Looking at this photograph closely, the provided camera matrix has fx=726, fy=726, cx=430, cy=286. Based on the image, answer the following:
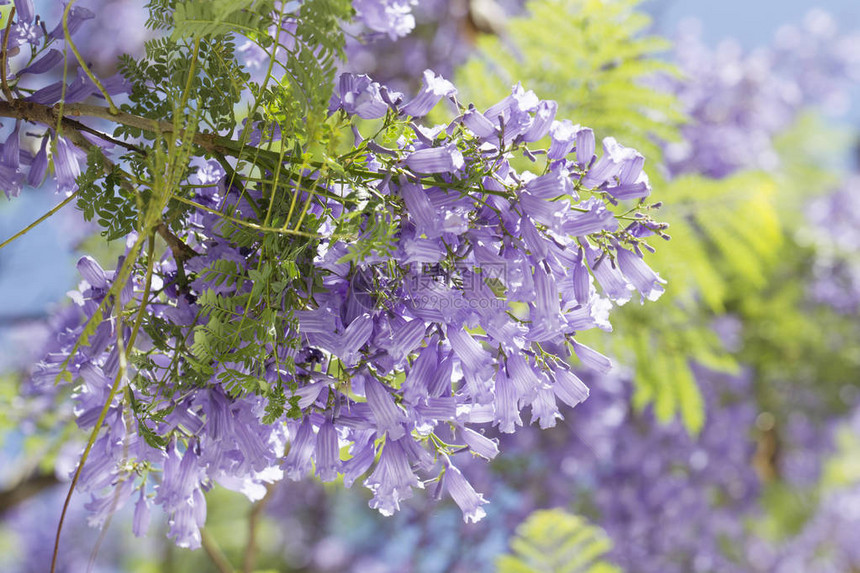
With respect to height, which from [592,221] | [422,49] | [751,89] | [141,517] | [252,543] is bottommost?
[252,543]

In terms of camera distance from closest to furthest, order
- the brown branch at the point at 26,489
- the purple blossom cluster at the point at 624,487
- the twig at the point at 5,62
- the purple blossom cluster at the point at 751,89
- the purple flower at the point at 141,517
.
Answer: the twig at the point at 5,62, the purple flower at the point at 141,517, the brown branch at the point at 26,489, the purple blossom cluster at the point at 751,89, the purple blossom cluster at the point at 624,487

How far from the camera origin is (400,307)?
2.26ft

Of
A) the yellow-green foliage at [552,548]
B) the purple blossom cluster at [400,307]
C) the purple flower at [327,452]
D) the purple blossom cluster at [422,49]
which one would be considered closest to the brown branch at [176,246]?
the purple blossom cluster at [400,307]

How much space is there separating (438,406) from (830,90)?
3.95 metres

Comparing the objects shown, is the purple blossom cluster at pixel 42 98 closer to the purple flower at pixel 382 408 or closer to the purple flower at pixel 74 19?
the purple flower at pixel 74 19

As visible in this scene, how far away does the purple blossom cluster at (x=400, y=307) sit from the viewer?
0.66 metres

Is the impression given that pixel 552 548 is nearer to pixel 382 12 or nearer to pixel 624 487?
pixel 382 12

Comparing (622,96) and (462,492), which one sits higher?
(622,96)

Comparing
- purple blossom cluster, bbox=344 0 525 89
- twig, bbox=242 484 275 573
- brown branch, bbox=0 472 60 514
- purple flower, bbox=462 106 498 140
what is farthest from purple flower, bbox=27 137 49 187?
purple blossom cluster, bbox=344 0 525 89

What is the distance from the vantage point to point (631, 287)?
0.73 metres

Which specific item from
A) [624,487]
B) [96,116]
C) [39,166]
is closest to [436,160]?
[96,116]

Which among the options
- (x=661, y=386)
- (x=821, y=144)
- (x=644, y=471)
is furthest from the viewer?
(x=821, y=144)

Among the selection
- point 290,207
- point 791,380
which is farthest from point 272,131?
point 791,380

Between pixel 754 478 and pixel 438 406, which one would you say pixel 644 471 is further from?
pixel 438 406
